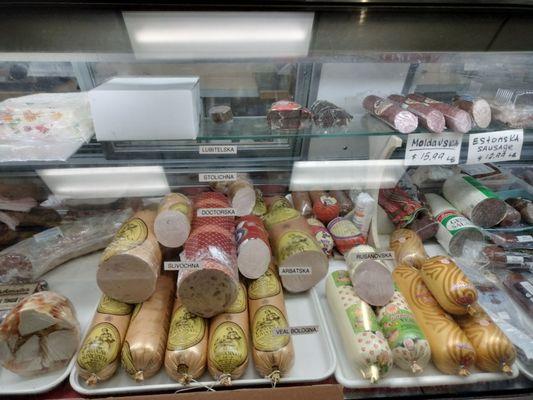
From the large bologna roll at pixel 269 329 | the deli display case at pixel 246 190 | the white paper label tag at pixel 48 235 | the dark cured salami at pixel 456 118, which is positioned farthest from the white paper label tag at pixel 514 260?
the white paper label tag at pixel 48 235

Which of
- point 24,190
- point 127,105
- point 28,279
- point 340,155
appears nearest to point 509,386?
point 340,155

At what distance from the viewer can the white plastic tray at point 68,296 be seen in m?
0.91

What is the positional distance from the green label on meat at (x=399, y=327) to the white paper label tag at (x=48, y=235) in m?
1.21

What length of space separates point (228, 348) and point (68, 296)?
66cm

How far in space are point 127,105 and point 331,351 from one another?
0.91m

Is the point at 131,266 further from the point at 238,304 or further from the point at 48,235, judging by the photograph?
the point at 48,235

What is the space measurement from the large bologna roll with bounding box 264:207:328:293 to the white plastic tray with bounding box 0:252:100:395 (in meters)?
0.66

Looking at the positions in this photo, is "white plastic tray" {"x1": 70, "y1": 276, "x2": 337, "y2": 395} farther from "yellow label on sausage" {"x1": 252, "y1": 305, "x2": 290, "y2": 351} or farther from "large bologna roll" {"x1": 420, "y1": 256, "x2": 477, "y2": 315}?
"large bologna roll" {"x1": 420, "y1": 256, "x2": 477, "y2": 315}

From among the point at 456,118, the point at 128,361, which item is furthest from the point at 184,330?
the point at 456,118

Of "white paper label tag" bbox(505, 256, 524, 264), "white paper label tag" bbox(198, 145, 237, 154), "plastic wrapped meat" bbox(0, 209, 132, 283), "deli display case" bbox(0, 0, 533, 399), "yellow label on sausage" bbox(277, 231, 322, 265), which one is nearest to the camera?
"deli display case" bbox(0, 0, 533, 399)

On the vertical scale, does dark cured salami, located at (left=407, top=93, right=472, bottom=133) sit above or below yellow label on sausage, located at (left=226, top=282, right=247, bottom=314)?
above

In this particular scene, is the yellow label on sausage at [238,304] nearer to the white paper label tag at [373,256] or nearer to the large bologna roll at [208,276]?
the large bologna roll at [208,276]

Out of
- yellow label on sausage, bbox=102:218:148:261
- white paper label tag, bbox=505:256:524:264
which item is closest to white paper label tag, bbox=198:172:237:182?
yellow label on sausage, bbox=102:218:148:261

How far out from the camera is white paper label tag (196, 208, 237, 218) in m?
1.07
